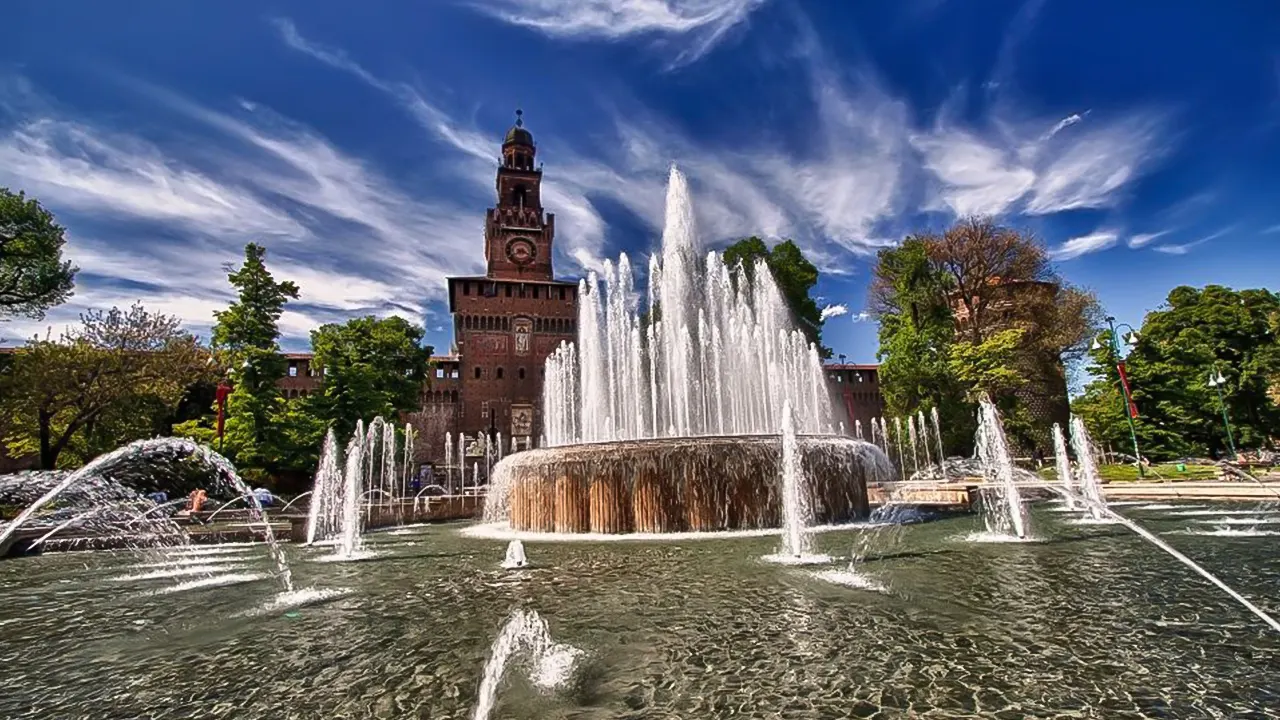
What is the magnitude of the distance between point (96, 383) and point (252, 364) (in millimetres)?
4922

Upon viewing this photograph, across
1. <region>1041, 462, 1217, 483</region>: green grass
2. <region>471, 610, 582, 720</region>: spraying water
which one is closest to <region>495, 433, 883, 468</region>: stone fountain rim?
<region>471, 610, 582, 720</region>: spraying water

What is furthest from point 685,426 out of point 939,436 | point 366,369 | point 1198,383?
point 1198,383

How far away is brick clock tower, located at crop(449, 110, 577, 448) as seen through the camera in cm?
4528

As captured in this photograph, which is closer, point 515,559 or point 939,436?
point 515,559

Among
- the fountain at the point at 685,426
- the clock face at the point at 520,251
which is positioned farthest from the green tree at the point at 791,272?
A: the clock face at the point at 520,251

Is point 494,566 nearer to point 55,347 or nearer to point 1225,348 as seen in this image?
point 55,347

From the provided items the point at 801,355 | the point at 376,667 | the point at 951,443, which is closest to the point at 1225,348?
the point at 951,443

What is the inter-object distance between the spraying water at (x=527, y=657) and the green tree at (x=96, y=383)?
22471 mm

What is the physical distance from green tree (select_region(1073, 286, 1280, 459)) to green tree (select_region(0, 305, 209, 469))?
129ft

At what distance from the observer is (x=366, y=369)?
26.5 metres

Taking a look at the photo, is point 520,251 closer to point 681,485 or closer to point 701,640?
point 681,485

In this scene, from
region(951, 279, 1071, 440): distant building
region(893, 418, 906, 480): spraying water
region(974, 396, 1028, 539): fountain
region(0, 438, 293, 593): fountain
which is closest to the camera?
region(0, 438, 293, 593): fountain

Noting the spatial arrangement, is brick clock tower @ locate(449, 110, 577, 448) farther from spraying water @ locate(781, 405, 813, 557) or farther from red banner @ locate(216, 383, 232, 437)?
spraying water @ locate(781, 405, 813, 557)

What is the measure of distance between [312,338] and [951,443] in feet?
99.9
